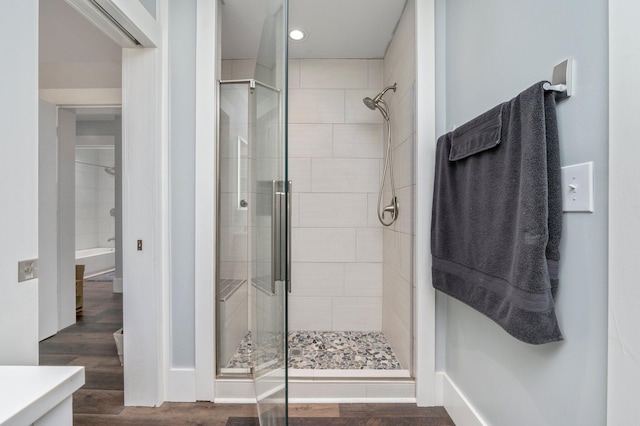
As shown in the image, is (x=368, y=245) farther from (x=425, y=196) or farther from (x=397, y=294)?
(x=425, y=196)

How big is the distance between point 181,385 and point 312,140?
1951 millimetres

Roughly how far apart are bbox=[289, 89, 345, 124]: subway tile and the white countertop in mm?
2293

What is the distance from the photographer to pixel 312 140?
260 cm

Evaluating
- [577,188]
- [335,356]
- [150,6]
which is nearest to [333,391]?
[335,356]

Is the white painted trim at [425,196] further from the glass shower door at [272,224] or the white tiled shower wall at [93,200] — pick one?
the white tiled shower wall at [93,200]

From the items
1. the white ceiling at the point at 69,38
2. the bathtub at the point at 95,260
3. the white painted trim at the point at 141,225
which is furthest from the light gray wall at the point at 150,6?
the bathtub at the point at 95,260

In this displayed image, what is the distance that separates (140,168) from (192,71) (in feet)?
1.99

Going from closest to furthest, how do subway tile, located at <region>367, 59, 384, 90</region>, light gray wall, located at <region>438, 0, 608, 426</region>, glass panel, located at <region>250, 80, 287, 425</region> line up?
light gray wall, located at <region>438, 0, 608, 426</region>
glass panel, located at <region>250, 80, 287, 425</region>
subway tile, located at <region>367, 59, 384, 90</region>

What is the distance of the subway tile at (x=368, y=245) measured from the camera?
262 cm

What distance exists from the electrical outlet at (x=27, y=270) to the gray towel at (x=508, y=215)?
1492mm

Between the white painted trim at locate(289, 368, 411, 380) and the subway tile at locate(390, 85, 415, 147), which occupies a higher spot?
the subway tile at locate(390, 85, 415, 147)

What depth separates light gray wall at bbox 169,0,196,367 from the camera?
66.4 inches

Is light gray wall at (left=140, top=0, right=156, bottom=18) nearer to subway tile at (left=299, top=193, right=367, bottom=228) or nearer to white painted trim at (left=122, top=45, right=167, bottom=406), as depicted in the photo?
white painted trim at (left=122, top=45, right=167, bottom=406)

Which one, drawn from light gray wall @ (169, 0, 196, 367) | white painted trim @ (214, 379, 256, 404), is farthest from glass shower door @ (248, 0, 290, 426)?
light gray wall @ (169, 0, 196, 367)
